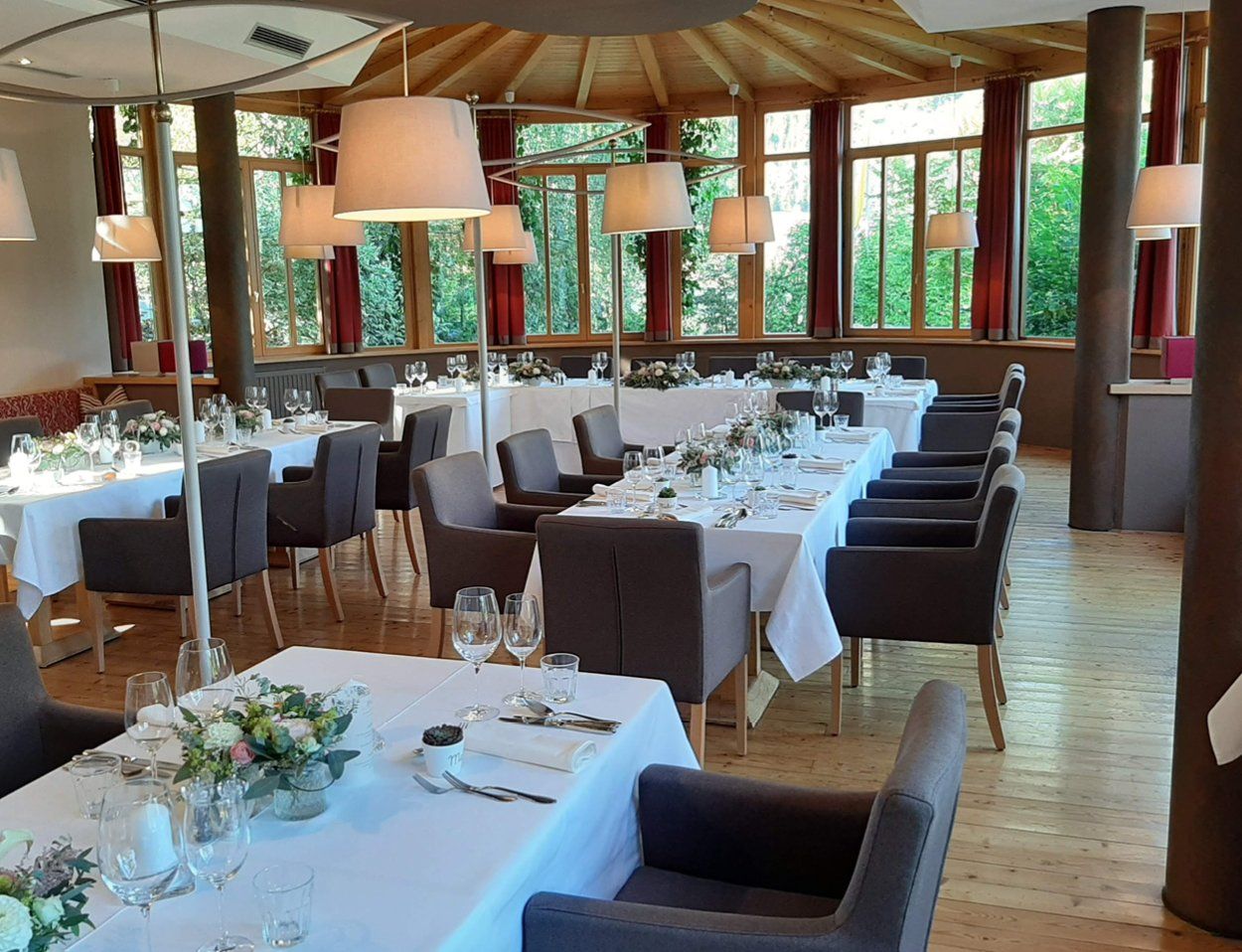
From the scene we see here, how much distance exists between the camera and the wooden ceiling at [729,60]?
376 inches

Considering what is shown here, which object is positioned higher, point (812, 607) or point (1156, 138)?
point (1156, 138)

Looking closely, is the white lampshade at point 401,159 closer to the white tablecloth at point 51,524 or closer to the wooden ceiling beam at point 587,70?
the white tablecloth at point 51,524

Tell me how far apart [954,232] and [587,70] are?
411cm

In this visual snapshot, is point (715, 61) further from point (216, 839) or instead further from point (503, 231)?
point (216, 839)

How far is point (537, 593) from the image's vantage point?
4.04 m

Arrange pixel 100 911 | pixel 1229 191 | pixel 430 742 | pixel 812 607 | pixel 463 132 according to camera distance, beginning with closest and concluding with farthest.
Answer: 1. pixel 100 911
2. pixel 430 742
3. pixel 1229 191
4. pixel 463 132
5. pixel 812 607

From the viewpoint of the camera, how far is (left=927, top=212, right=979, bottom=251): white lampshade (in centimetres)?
970

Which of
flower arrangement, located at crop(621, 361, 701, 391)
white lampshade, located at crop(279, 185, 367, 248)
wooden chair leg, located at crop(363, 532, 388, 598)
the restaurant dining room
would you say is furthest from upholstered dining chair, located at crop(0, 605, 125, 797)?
flower arrangement, located at crop(621, 361, 701, 391)

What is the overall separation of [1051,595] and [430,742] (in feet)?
15.1

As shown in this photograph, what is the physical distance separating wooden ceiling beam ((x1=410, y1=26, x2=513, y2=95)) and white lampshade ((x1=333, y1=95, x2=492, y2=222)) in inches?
289

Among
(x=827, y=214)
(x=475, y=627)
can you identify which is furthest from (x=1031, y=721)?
(x=827, y=214)

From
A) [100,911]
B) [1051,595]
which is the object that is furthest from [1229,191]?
[1051,595]

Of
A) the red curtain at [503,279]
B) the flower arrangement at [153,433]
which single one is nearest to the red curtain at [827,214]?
the red curtain at [503,279]

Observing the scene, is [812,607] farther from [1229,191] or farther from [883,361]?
[883,361]
